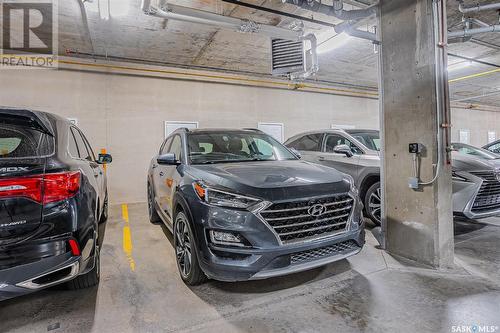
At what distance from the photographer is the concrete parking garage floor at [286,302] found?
197 cm

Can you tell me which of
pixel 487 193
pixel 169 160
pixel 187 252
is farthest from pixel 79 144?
pixel 487 193

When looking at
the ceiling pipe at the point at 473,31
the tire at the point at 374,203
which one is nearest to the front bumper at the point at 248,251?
the tire at the point at 374,203

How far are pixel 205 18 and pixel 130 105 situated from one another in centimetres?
373

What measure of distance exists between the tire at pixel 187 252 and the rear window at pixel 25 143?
1175mm

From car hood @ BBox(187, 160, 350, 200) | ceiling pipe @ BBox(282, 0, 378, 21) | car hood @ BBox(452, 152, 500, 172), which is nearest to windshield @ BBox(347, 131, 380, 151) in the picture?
car hood @ BBox(452, 152, 500, 172)

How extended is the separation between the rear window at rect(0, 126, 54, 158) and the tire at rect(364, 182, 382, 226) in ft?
12.9

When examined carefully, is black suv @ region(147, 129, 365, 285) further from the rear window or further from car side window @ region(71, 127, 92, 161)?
car side window @ region(71, 127, 92, 161)

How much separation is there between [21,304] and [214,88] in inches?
263

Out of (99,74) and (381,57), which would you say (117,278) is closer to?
(381,57)

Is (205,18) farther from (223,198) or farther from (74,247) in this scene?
(74,247)

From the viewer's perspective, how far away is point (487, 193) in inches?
141

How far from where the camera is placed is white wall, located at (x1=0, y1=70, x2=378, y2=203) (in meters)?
6.21

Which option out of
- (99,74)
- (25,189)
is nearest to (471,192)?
(25,189)

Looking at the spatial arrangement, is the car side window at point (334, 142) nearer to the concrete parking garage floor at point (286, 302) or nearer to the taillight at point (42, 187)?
the concrete parking garage floor at point (286, 302)
